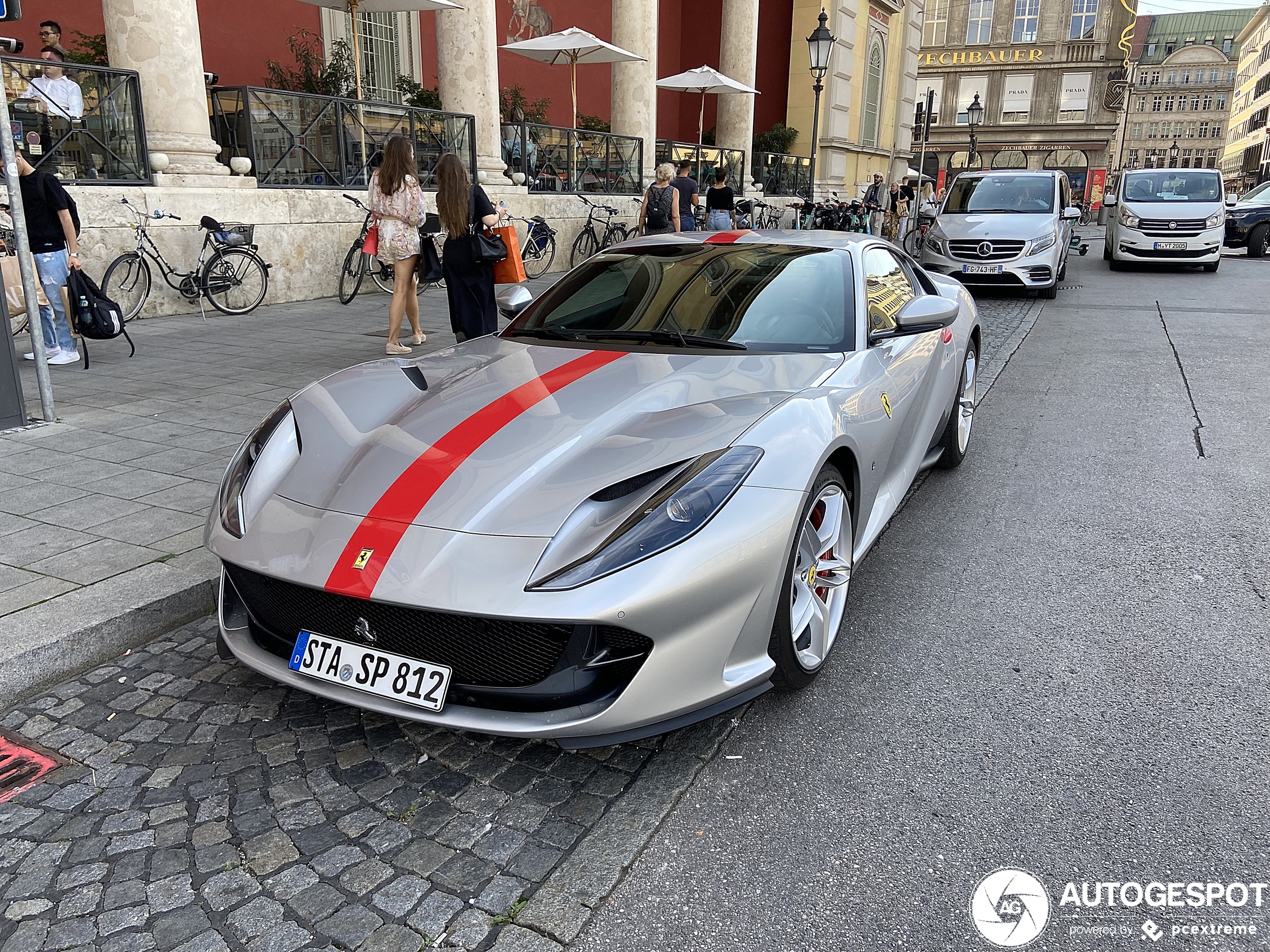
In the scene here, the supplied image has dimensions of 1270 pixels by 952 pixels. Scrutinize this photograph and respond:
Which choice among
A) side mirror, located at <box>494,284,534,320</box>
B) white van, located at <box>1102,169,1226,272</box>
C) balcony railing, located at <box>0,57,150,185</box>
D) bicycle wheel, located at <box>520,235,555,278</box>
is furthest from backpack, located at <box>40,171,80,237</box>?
white van, located at <box>1102,169,1226,272</box>

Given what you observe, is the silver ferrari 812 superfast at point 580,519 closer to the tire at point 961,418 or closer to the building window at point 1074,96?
the tire at point 961,418

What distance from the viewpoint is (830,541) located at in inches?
122

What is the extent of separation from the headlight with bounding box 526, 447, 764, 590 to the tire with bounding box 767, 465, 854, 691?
0.86ft

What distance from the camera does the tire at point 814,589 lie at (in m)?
2.69

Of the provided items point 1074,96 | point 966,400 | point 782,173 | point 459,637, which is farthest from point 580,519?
point 1074,96

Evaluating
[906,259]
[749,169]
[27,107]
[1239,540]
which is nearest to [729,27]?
[749,169]

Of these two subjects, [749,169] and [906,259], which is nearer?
[906,259]

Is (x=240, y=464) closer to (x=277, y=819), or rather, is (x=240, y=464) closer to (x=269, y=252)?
(x=277, y=819)

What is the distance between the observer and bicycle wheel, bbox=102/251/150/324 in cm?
946

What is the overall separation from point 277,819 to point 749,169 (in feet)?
70.7

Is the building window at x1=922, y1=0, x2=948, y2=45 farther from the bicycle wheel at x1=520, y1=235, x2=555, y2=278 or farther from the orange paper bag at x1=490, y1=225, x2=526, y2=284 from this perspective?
the orange paper bag at x1=490, y1=225, x2=526, y2=284

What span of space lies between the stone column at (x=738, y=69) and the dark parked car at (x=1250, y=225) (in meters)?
11.4

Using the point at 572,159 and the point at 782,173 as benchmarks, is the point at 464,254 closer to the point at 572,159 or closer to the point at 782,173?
the point at 572,159

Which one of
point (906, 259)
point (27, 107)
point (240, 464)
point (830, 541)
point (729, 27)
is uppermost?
point (729, 27)
